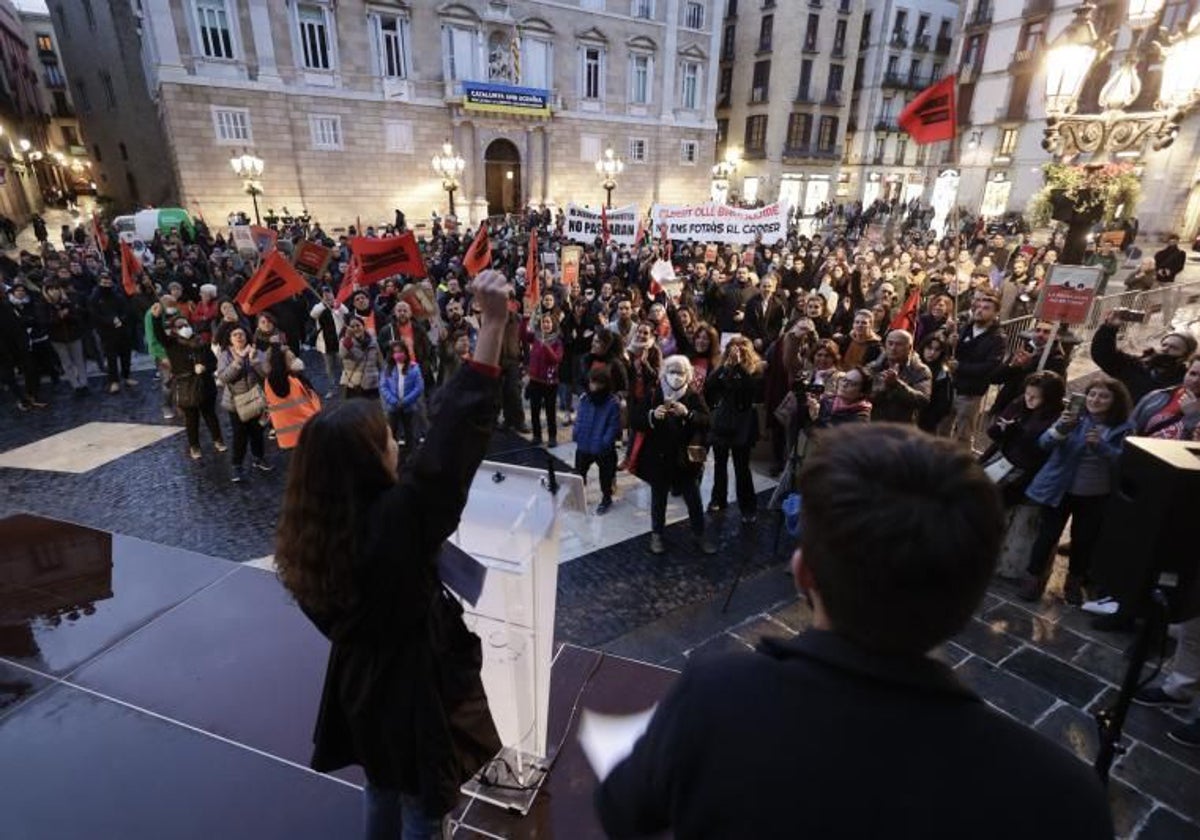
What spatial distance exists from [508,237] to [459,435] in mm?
16477

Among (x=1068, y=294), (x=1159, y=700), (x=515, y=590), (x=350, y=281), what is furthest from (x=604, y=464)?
(x=350, y=281)

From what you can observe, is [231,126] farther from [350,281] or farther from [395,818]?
[395,818]

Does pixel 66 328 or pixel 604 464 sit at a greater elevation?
pixel 66 328

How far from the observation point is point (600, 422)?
5.31m

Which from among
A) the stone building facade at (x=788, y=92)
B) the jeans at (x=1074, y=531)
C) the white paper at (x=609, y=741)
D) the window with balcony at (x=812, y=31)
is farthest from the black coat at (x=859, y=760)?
the window with balcony at (x=812, y=31)

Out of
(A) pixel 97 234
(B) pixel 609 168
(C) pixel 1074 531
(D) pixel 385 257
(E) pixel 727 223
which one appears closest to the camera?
(C) pixel 1074 531

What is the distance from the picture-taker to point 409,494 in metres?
1.49

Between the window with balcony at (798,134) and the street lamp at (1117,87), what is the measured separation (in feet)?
114

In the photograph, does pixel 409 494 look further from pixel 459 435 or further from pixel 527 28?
pixel 527 28

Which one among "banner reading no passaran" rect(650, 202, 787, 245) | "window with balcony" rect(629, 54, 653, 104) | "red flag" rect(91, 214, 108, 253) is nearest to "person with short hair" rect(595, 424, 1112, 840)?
"banner reading no passaran" rect(650, 202, 787, 245)

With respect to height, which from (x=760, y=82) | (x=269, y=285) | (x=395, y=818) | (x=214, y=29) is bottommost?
(x=395, y=818)

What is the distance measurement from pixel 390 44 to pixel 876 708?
93.8 ft

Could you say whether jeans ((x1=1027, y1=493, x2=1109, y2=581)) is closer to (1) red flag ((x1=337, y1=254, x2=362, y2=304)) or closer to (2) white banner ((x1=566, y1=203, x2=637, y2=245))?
(1) red flag ((x1=337, y1=254, x2=362, y2=304))

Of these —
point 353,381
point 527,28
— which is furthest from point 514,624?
point 527,28
